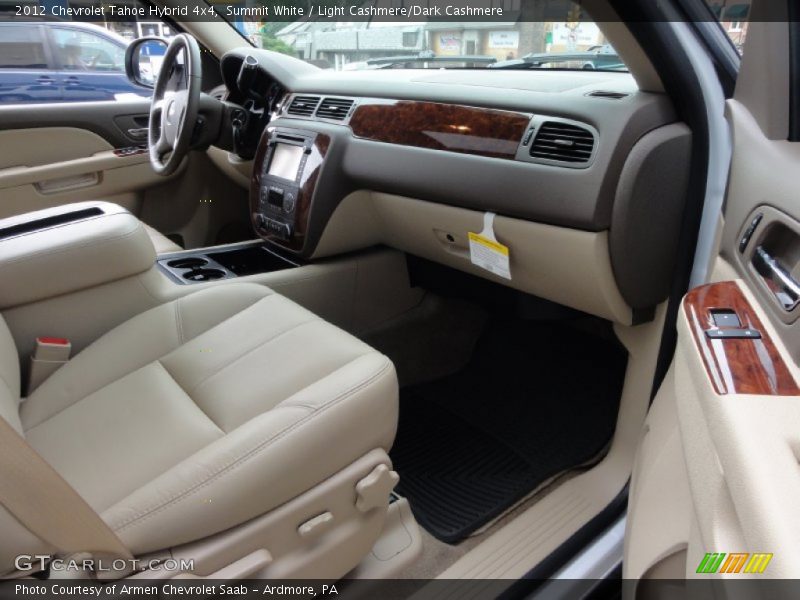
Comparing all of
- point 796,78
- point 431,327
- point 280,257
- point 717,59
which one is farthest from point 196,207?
point 796,78

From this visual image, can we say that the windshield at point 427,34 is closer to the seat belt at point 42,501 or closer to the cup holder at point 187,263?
the cup holder at point 187,263

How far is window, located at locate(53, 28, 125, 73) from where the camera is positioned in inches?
81.3

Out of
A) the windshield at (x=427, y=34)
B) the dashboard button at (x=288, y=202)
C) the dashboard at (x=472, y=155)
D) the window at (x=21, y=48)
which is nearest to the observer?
the dashboard at (x=472, y=155)

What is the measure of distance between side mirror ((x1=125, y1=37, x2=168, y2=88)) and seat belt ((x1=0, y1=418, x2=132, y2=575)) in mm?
1770

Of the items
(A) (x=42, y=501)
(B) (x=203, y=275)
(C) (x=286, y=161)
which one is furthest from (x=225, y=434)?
(C) (x=286, y=161)

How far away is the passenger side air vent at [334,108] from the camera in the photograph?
5.17 ft

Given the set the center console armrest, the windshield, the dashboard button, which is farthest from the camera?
the dashboard button

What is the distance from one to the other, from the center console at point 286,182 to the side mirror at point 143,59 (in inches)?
24.9

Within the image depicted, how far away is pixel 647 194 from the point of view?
1.03 m

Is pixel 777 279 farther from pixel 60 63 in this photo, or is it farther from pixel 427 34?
pixel 60 63

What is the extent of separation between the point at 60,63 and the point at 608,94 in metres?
1.94

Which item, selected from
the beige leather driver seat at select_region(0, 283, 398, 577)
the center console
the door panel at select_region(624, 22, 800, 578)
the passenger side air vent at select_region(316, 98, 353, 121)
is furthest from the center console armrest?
the door panel at select_region(624, 22, 800, 578)

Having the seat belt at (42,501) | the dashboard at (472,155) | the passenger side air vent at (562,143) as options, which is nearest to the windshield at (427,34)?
the dashboard at (472,155)

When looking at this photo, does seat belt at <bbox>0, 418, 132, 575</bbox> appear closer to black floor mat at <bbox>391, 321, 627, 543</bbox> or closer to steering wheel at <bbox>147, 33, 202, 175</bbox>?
black floor mat at <bbox>391, 321, 627, 543</bbox>
